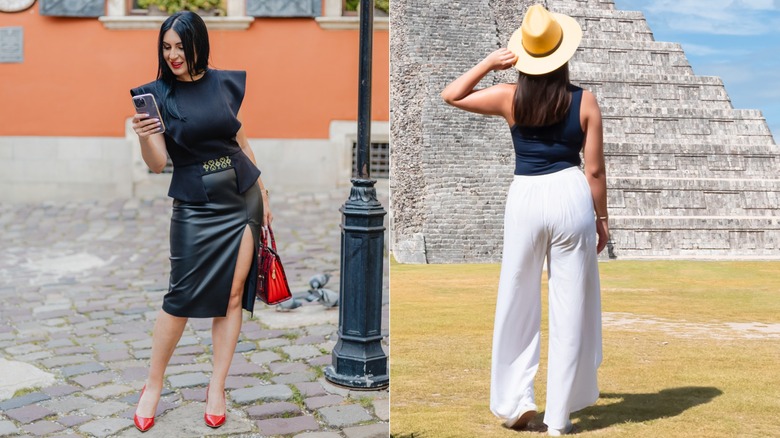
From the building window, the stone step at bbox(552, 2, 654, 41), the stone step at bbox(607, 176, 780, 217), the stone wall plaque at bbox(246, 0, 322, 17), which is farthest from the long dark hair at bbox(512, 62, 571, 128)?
the building window

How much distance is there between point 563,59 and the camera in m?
2.96

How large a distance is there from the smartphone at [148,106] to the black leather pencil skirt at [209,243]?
29 centimetres

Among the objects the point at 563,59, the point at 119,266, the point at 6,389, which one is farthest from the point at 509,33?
the point at 119,266

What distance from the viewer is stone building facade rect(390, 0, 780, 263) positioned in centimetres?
411

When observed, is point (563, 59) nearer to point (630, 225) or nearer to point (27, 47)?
point (630, 225)

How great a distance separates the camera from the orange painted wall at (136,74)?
1061cm

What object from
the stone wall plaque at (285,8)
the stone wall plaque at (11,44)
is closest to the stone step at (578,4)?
the stone wall plaque at (285,8)

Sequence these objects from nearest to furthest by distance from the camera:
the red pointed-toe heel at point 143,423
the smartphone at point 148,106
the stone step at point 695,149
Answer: the smartphone at point 148,106 < the red pointed-toe heel at point 143,423 < the stone step at point 695,149

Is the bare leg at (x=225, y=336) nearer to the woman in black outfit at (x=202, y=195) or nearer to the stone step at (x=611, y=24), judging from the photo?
the woman in black outfit at (x=202, y=195)

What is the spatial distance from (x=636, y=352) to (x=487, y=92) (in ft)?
4.92

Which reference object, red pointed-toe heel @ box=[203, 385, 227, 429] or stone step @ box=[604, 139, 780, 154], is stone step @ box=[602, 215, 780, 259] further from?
red pointed-toe heel @ box=[203, 385, 227, 429]

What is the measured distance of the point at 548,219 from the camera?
3057 mm

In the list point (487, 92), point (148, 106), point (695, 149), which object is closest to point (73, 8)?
point (695, 149)

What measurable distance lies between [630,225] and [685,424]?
7.57 feet
